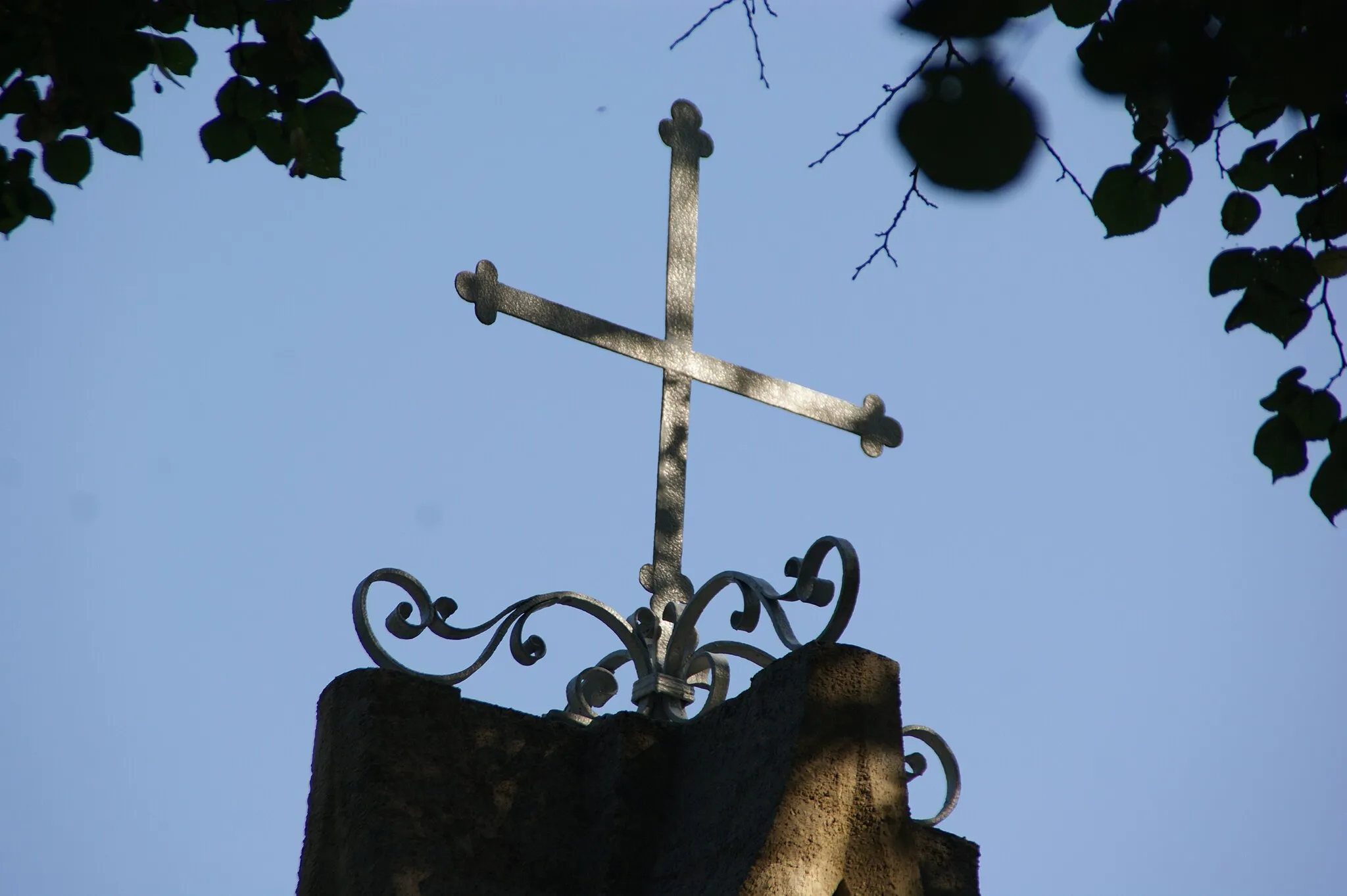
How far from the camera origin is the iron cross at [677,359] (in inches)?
148

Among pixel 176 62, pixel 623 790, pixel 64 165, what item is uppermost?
pixel 176 62

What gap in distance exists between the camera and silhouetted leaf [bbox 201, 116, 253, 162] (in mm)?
2607

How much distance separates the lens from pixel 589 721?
3.50 meters

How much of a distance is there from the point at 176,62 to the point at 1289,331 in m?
1.90

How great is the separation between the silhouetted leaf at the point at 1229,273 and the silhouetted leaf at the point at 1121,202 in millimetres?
441

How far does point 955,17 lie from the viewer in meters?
0.77

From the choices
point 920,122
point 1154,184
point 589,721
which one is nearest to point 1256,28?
point 1154,184

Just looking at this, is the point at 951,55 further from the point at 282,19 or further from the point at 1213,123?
the point at 282,19

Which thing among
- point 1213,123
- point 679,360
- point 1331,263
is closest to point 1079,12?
point 1331,263

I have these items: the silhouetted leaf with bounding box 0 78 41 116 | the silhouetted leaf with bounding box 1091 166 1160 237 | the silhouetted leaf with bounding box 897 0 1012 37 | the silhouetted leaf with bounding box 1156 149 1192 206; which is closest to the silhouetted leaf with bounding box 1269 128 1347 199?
the silhouetted leaf with bounding box 1156 149 1192 206

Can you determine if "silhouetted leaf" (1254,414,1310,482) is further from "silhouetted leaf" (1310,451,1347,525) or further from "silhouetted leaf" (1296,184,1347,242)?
"silhouetted leaf" (1296,184,1347,242)

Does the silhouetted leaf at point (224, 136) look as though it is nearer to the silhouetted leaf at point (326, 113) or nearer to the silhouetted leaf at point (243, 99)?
the silhouetted leaf at point (243, 99)

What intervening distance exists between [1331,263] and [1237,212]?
0.18 metres

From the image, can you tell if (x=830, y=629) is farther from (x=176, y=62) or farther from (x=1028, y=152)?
(x=1028, y=152)
